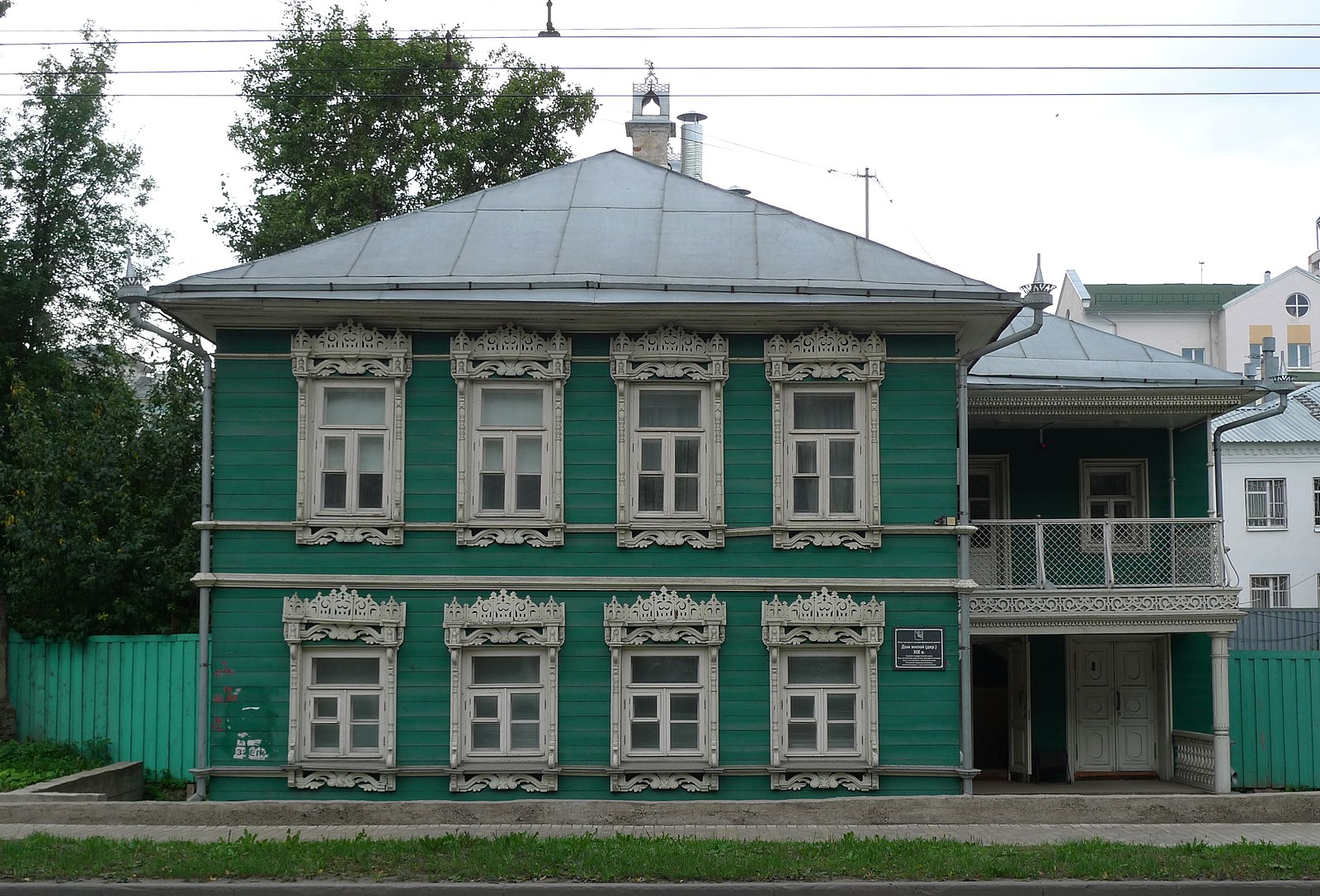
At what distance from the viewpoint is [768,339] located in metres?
14.5

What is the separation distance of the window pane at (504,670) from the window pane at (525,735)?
0.48 metres

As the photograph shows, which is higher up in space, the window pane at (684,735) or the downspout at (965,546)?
the downspout at (965,546)

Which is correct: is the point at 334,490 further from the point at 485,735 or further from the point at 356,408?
the point at 485,735

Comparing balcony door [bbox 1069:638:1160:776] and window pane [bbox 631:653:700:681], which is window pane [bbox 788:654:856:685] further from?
balcony door [bbox 1069:638:1160:776]

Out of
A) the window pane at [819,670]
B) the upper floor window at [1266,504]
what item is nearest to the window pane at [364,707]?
the window pane at [819,670]

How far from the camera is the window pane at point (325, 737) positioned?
14.3m

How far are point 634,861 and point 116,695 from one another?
351 inches

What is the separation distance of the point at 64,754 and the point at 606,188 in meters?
9.74

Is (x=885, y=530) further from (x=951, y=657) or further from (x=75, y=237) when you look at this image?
(x=75, y=237)

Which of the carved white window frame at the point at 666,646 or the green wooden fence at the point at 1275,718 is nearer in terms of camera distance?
the carved white window frame at the point at 666,646

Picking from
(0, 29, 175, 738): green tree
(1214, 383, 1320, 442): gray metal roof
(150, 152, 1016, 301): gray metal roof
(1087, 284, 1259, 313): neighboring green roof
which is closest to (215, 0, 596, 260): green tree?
(0, 29, 175, 738): green tree

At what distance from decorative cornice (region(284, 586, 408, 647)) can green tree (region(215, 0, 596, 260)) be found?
14.1 m

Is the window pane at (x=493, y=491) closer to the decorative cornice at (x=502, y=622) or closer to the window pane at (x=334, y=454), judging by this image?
the decorative cornice at (x=502, y=622)

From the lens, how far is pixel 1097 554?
17.2 meters
